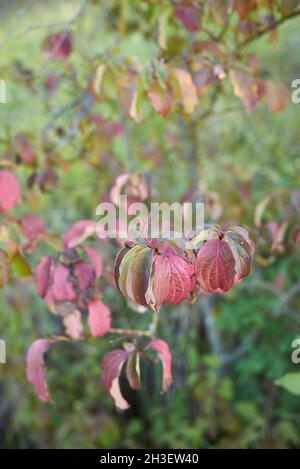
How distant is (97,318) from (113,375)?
179mm

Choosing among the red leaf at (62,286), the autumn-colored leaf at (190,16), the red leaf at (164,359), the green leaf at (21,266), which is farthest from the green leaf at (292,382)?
the autumn-colored leaf at (190,16)

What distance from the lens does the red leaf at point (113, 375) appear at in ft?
3.22

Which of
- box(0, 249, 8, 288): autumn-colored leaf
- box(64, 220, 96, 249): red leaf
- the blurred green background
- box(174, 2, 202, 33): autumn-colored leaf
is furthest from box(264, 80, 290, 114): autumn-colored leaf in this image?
box(0, 249, 8, 288): autumn-colored leaf

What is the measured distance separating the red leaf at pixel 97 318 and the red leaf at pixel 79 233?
16 cm

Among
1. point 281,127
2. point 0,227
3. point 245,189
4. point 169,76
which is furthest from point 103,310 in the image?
point 281,127

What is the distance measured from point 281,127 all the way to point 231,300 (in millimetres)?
1165

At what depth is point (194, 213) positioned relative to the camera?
130cm

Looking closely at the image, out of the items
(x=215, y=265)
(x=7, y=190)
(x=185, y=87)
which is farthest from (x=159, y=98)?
(x=215, y=265)

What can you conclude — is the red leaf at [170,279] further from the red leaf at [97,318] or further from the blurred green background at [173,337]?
the blurred green background at [173,337]

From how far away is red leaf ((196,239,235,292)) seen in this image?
796 mm

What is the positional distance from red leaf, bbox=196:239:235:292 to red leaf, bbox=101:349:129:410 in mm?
308

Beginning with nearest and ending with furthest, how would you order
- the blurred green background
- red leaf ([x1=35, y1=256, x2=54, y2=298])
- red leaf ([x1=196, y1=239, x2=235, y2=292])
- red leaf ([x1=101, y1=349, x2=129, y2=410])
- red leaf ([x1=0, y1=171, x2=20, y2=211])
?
red leaf ([x1=196, y1=239, x2=235, y2=292]), red leaf ([x1=101, y1=349, x2=129, y2=410]), red leaf ([x1=35, y1=256, x2=54, y2=298]), red leaf ([x1=0, y1=171, x2=20, y2=211]), the blurred green background

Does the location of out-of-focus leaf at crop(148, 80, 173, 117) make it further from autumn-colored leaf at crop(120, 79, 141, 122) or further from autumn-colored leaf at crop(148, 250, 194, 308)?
autumn-colored leaf at crop(148, 250, 194, 308)
